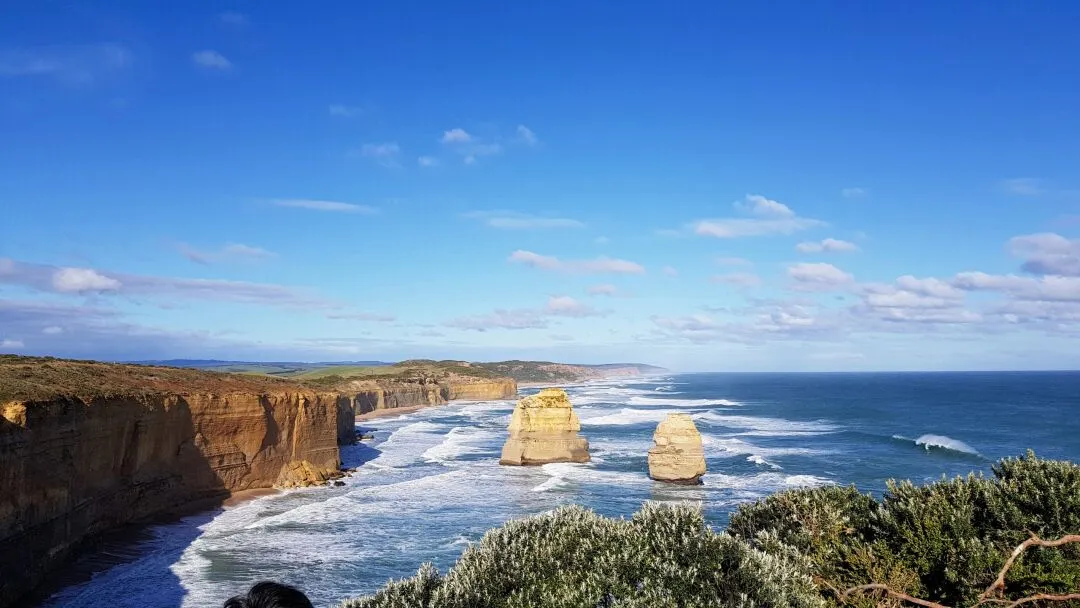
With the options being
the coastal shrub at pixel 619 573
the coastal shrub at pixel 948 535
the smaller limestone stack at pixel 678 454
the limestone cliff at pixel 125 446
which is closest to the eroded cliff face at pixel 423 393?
the limestone cliff at pixel 125 446

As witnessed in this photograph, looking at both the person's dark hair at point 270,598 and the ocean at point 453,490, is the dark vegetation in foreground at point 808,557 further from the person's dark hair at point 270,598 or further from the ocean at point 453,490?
the person's dark hair at point 270,598

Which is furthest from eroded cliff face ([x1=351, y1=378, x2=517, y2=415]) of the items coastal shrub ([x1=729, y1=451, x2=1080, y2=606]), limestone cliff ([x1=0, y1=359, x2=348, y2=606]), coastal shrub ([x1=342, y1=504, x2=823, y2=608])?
coastal shrub ([x1=729, y1=451, x2=1080, y2=606])

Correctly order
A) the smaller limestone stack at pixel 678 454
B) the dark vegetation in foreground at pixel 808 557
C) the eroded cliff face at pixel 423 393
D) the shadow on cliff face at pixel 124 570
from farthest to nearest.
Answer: the eroded cliff face at pixel 423 393, the smaller limestone stack at pixel 678 454, the shadow on cliff face at pixel 124 570, the dark vegetation in foreground at pixel 808 557

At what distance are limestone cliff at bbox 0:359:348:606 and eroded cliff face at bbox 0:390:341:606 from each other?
51 mm

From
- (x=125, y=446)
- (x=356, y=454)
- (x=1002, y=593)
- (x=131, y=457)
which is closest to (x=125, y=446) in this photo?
(x=125, y=446)

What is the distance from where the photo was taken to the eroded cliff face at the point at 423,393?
104 m

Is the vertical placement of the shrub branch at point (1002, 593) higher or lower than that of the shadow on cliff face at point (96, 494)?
higher

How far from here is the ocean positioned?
987 inches

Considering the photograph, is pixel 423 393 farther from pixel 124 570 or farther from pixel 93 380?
pixel 124 570

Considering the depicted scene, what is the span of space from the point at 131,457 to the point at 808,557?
104ft

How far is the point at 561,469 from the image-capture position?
49.3 meters

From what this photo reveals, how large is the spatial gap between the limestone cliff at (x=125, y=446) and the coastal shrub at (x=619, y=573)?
1840 centimetres

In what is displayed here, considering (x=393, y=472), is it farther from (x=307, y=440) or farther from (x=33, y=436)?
(x=33, y=436)

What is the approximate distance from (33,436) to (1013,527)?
27.6 meters
